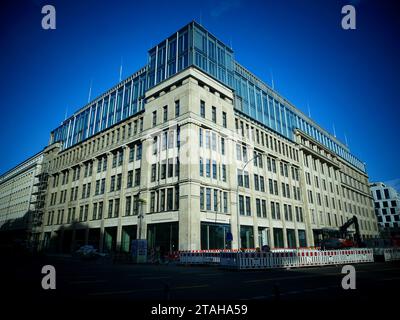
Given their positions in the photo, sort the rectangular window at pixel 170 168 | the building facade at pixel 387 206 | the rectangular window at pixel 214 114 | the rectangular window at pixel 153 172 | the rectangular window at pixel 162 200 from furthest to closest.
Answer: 1. the building facade at pixel 387 206
2. the rectangular window at pixel 214 114
3. the rectangular window at pixel 153 172
4. the rectangular window at pixel 170 168
5. the rectangular window at pixel 162 200

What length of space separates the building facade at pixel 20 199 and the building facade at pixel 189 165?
11684mm

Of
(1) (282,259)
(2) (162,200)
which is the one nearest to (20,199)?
(2) (162,200)

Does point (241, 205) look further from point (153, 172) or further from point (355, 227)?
point (355, 227)

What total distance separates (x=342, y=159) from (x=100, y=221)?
6171 centimetres

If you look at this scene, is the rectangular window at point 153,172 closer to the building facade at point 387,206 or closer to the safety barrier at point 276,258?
the safety barrier at point 276,258

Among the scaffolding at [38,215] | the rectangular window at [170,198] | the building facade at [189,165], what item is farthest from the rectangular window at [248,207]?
the scaffolding at [38,215]

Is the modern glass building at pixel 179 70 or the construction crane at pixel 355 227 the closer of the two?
the construction crane at pixel 355 227

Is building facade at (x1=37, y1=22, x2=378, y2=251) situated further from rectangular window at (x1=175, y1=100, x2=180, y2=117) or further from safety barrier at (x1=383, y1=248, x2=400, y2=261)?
safety barrier at (x1=383, y1=248, x2=400, y2=261)

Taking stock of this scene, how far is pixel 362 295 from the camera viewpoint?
309 inches

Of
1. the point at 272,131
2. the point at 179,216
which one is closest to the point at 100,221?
the point at 179,216

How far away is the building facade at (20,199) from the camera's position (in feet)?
202

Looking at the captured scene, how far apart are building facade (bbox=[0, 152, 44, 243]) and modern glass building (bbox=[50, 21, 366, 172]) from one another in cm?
1524

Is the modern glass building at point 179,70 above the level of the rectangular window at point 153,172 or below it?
above

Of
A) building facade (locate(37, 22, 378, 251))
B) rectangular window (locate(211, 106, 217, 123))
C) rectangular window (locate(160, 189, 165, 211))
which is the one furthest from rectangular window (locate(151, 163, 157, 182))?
rectangular window (locate(211, 106, 217, 123))
